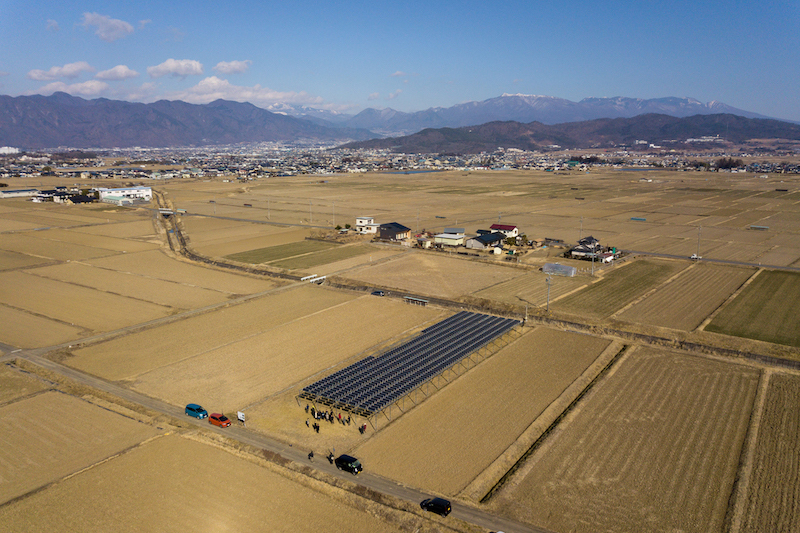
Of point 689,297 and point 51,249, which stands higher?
point 51,249

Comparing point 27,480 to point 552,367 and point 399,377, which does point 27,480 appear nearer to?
point 399,377

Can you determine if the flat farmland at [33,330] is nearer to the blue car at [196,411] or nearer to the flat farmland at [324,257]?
the blue car at [196,411]

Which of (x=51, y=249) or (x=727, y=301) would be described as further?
(x=51, y=249)

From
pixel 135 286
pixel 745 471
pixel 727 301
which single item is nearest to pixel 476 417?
pixel 745 471

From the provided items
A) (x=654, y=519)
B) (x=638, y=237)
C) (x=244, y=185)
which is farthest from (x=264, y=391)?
(x=244, y=185)

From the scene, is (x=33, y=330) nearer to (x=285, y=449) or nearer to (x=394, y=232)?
(x=285, y=449)

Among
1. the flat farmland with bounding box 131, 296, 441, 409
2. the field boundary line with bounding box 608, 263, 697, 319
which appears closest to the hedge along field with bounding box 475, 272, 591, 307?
the field boundary line with bounding box 608, 263, 697, 319
